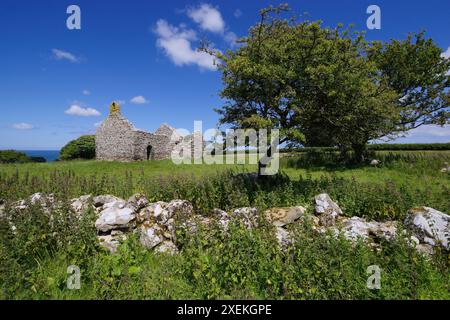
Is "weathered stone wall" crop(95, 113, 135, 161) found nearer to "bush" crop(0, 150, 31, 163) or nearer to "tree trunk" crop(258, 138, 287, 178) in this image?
"bush" crop(0, 150, 31, 163)

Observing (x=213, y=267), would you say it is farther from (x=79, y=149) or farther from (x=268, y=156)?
(x=79, y=149)

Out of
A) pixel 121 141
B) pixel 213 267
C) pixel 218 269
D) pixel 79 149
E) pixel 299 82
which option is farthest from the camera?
pixel 79 149

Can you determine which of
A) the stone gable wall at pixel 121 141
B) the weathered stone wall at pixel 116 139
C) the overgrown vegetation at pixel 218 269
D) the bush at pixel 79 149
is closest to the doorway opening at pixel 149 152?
the stone gable wall at pixel 121 141

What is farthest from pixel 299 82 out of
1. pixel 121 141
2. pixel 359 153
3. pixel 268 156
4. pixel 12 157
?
pixel 12 157

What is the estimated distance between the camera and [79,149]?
3369 centimetres

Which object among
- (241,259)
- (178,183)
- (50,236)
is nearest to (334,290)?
(241,259)

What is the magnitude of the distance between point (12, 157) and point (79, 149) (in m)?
7.41

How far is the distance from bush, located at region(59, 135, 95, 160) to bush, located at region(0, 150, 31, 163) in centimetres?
482

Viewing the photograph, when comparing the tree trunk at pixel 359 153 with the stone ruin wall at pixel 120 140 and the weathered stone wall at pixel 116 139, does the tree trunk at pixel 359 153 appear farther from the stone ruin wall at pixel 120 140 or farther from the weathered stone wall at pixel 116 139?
the weathered stone wall at pixel 116 139

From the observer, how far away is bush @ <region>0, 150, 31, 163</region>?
26.8 metres

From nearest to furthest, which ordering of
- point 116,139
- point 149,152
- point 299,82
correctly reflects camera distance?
point 299,82, point 116,139, point 149,152

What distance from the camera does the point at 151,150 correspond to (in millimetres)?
28438
